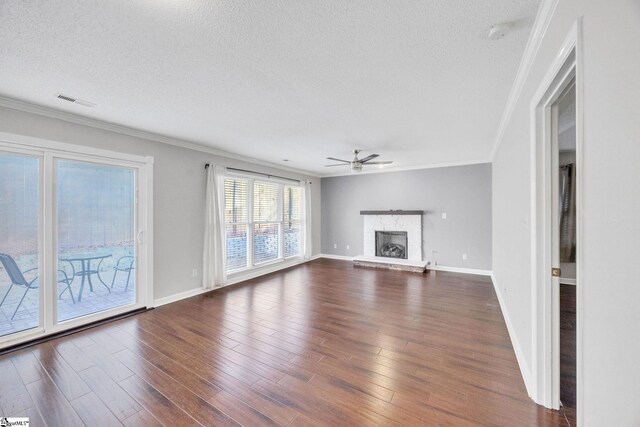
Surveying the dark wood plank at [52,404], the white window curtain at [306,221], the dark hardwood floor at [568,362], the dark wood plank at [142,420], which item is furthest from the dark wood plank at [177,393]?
the white window curtain at [306,221]

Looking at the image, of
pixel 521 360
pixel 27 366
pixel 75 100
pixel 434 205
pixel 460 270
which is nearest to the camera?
pixel 521 360

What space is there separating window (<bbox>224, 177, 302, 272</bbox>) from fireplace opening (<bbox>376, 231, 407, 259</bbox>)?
2186 mm

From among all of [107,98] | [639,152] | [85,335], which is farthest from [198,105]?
[639,152]

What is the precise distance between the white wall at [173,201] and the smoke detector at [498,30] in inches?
162

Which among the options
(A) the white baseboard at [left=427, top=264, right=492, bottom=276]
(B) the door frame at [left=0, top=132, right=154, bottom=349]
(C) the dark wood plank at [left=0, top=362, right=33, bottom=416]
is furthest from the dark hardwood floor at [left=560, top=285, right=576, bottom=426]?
(B) the door frame at [left=0, top=132, right=154, bottom=349]

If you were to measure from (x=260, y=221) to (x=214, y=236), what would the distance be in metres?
1.38

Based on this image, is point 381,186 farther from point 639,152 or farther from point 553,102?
point 639,152

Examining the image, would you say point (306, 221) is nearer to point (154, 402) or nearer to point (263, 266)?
point (263, 266)

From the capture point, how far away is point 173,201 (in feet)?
13.0

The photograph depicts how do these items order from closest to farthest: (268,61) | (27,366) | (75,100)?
(268,61)
(27,366)
(75,100)

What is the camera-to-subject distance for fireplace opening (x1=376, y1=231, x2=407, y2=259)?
6.42 metres

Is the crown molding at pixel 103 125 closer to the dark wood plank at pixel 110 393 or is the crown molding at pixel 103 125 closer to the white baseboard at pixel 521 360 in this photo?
the dark wood plank at pixel 110 393

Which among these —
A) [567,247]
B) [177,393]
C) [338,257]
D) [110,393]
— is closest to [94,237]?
[110,393]

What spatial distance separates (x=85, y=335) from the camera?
2844 millimetres
